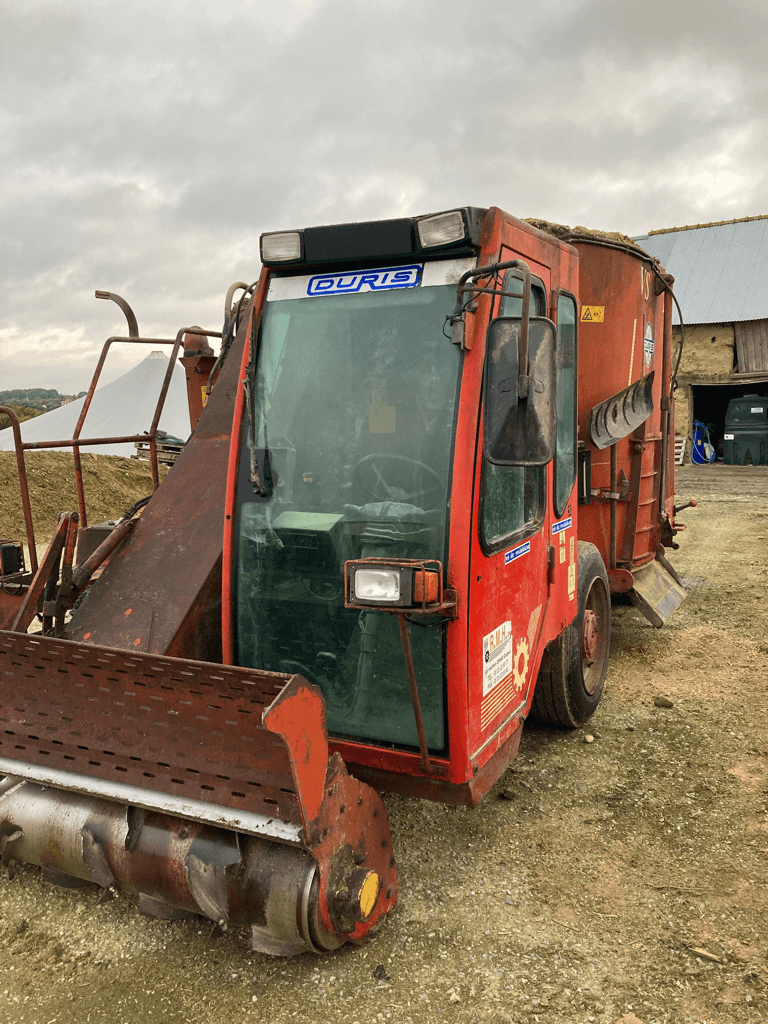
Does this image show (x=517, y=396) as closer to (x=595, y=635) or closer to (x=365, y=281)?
(x=365, y=281)

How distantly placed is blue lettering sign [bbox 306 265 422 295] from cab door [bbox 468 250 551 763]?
0.36 meters

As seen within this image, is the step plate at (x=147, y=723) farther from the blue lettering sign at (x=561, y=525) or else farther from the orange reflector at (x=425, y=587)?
the blue lettering sign at (x=561, y=525)

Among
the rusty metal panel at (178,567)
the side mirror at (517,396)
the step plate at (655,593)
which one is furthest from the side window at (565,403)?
the step plate at (655,593)

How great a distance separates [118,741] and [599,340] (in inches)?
166

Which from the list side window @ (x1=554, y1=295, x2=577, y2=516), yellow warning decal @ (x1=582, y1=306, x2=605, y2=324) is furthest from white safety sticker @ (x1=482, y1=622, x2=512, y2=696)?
yellow warning decal @ (x1=582, y1=306, x2=605, y2=324)

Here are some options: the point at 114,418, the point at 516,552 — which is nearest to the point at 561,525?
the point at 516,552

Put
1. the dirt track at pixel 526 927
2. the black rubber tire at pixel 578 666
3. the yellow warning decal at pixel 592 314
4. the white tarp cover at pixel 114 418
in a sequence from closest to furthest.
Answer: the dirt track at pixel 526 927
the black rubber tire at pixel 578 666
the yellow warning decal at pixel 592 314
the white tarp cover at pixel 114 418

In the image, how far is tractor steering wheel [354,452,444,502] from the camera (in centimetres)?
279

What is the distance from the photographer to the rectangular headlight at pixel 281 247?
9.97ft

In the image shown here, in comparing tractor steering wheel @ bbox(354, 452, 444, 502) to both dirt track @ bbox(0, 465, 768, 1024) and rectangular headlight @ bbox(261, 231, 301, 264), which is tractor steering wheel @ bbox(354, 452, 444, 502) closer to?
rectangular headlight @ bbox(261, 231, 301, 264)

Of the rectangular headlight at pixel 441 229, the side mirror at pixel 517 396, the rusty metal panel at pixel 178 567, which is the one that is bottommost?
the rusty metal panel at pixel 178 567

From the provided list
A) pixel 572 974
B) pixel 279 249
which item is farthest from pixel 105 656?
pixel 572 974

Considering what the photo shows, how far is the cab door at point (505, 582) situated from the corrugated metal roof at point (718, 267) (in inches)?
794

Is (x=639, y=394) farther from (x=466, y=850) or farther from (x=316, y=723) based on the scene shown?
(x=316, y=723)
